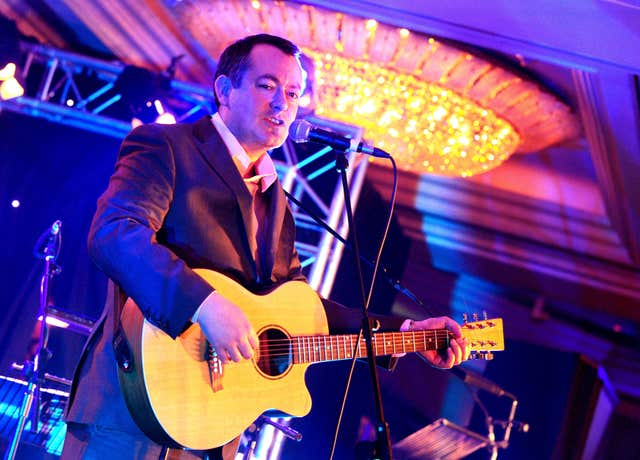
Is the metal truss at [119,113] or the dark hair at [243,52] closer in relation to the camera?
the dark hair at [243,52]

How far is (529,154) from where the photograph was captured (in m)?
8.47

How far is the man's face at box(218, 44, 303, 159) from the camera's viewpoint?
2.56m

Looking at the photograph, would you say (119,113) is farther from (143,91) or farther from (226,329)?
(226,329)

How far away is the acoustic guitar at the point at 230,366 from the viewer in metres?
2.06

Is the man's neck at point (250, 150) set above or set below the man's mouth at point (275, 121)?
below

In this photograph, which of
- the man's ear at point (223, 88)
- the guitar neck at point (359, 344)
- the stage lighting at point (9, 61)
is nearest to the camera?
the guitar neck at point (359, 344)

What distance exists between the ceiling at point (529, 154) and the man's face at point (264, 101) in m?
2.35

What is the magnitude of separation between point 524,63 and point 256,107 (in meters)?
4.51

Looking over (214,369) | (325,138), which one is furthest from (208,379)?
(325,138)

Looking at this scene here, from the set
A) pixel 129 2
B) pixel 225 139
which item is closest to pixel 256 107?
pixel 225 139

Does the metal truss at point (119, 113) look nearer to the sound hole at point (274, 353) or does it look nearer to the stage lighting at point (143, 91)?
the stage lighting at point (143, 91)

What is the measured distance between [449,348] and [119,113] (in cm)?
517

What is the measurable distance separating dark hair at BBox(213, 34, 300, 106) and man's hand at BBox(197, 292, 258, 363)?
39.3 inches

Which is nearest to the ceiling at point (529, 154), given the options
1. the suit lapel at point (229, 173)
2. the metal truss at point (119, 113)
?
the metal truss at point (119, 113)
